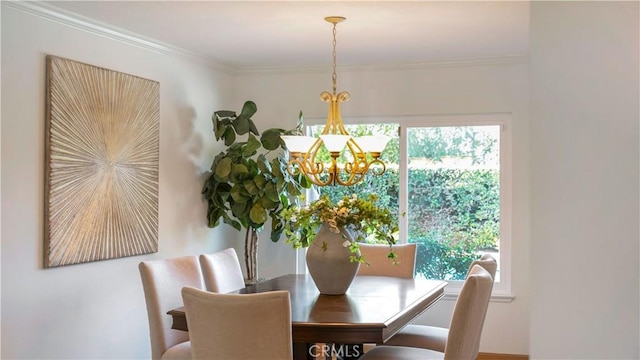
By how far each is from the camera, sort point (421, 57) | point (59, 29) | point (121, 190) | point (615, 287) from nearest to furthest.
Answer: point (615, 287) < point (59, 29) < point (121, 190) < point (421, 57)

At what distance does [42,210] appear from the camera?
12.1 feet

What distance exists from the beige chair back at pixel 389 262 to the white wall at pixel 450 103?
87 cm

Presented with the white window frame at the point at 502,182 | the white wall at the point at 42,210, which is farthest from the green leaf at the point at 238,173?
the white window frame at the point at 502,182

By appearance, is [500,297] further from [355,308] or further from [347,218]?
[355,308]

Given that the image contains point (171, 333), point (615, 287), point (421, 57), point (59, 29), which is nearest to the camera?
point (615, 287)

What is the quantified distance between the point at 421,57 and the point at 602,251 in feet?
12.8

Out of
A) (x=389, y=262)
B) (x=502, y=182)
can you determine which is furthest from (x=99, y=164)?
(x=502, y=182)

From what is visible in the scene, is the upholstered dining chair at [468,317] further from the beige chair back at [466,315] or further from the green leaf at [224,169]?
the green leaf at [224,169]

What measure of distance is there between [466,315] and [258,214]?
2409mm

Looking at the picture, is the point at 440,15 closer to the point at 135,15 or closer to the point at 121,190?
the point at 135,15

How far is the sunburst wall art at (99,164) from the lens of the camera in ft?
12.4

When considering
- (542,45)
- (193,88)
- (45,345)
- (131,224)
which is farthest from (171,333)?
(542,45)

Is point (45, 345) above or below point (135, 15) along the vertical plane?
below

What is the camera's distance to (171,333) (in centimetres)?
358
